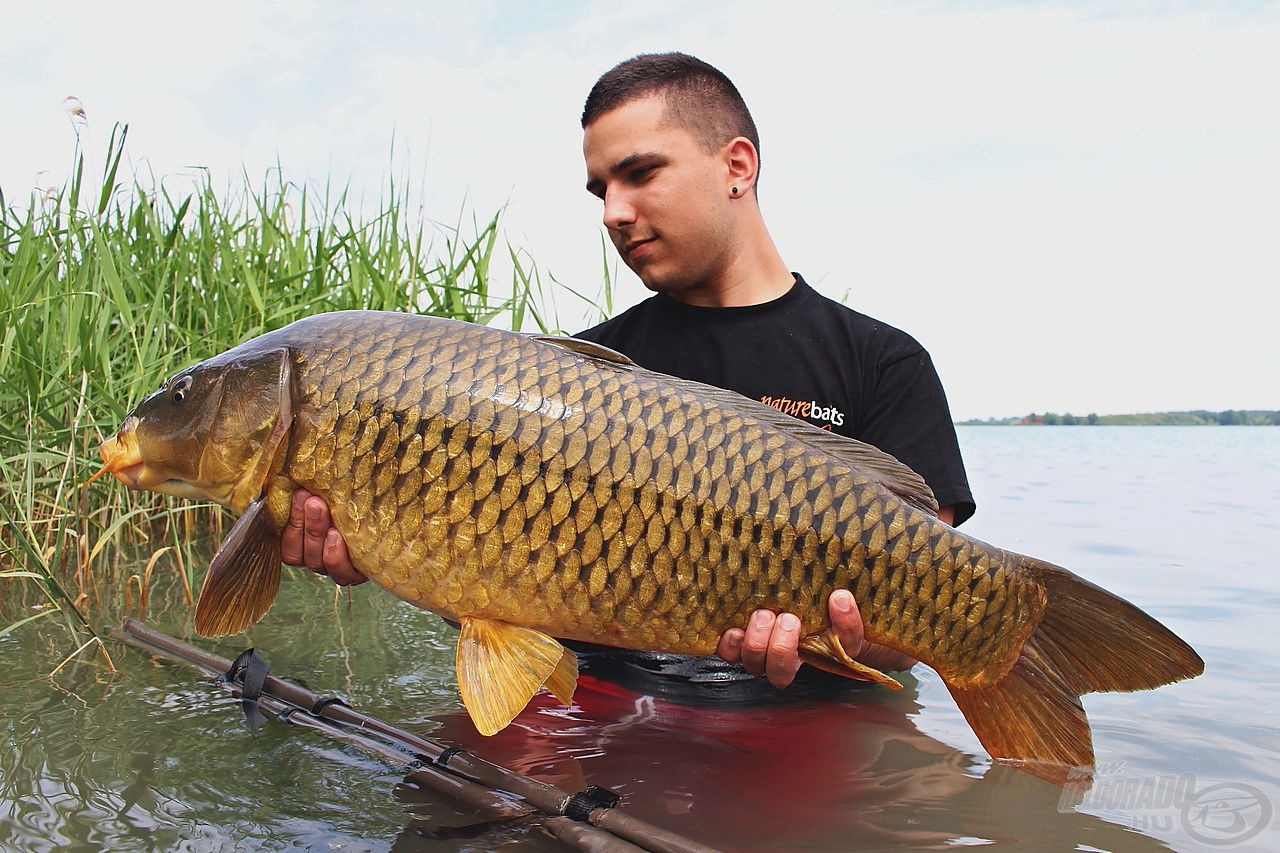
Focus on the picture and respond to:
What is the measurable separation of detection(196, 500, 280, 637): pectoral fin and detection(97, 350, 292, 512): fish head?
53 millimetres

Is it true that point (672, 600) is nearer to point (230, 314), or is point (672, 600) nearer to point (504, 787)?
point (504, 787)

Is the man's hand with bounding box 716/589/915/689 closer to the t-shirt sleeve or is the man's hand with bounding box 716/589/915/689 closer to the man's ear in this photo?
the t-shirt sleeve

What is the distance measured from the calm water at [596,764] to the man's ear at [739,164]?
1.27 metres

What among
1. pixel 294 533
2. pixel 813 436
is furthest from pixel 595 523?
pixel 294 533

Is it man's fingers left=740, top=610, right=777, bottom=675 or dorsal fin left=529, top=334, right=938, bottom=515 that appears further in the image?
dorsal fin left=529, top=334, right=938, bottom=515

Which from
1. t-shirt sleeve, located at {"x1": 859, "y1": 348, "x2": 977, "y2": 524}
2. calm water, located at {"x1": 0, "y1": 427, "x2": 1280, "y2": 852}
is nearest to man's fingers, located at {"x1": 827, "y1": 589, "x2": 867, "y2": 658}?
calm water, located at {"x1": 0, "y1": 427, "x2": 1280, "y2": 852}

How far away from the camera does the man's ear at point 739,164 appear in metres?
2.60

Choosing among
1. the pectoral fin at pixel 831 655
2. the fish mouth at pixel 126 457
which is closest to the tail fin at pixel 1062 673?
the pectoral fin at pixel 831 655

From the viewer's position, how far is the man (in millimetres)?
2428

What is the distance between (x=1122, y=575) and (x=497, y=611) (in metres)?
4.74

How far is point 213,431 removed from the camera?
1.84 meters

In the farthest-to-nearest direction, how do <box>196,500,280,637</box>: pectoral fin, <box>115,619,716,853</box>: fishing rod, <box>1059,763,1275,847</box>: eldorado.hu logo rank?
<box>1059,763,1275,847</box>: eldorado.hu logo
<box>196,500,280,637</box>: pectoral fin
<box>115,619,716,853</box>: fishing rod

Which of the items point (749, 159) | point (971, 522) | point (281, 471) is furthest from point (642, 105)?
point (971, 522)

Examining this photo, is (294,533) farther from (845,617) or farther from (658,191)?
(658,191)
